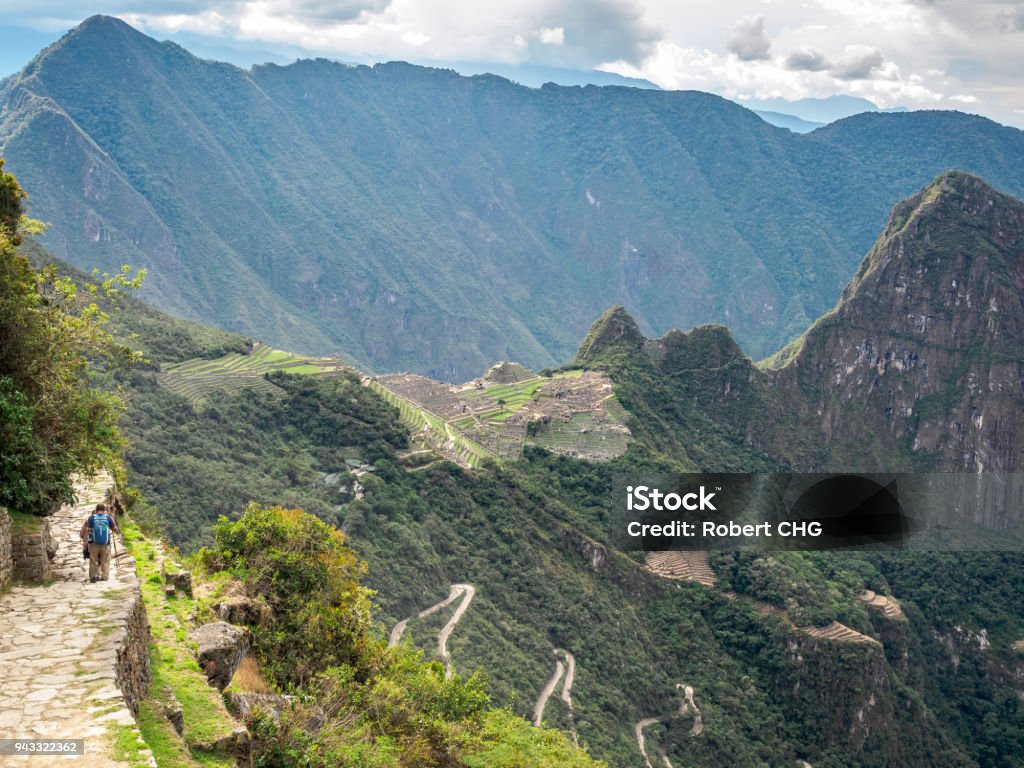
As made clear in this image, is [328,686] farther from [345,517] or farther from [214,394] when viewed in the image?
[214,394]

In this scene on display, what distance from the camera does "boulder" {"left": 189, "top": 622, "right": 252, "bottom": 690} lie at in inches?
516

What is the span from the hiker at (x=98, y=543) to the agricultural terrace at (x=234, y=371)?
1690 inches

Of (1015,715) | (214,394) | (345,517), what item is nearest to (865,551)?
(1015,715)

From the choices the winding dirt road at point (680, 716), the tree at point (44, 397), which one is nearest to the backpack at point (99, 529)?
the tree at point (44, 397)

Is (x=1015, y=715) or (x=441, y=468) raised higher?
(x=441, y=468)

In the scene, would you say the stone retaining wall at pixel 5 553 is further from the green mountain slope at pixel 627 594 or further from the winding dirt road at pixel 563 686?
the winding dirt road at pixel 563 686

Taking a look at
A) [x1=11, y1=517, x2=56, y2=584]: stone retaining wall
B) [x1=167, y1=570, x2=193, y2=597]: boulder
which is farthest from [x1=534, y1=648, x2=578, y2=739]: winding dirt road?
[x1=11, y1=517, x2=56, y2=584]: stone retaining wall

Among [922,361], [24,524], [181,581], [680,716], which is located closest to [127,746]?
[24,524]

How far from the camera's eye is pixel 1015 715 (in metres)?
63.3

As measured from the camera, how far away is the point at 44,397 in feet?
44.1

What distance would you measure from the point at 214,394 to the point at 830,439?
2462 inches

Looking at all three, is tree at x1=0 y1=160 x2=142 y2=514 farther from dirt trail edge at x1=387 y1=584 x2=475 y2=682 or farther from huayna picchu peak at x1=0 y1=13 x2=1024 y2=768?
dirt trail edge at x1=387 y1=584 x2=475 y2=682

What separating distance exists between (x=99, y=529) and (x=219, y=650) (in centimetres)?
285

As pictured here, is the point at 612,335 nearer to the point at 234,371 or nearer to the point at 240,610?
the point at 234,371
